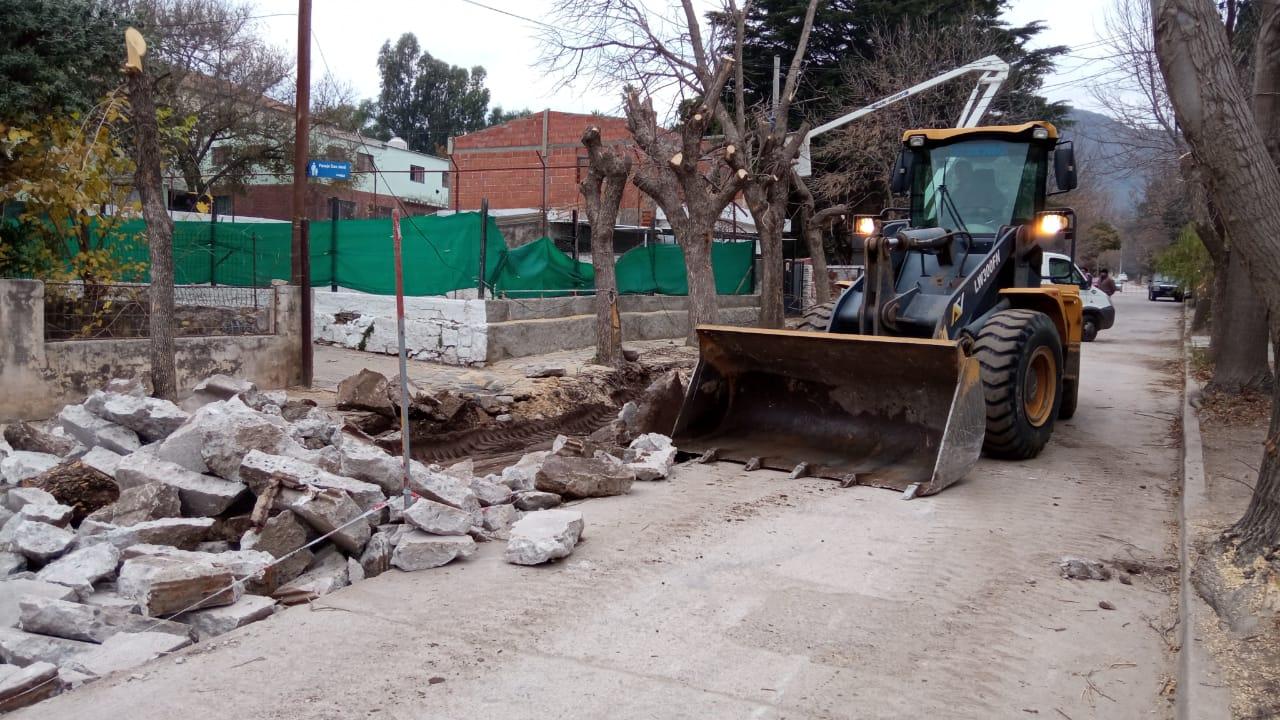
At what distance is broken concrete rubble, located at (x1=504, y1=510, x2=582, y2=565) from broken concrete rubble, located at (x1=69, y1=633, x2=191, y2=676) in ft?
5.96

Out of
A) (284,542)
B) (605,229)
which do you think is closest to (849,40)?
(605,229)

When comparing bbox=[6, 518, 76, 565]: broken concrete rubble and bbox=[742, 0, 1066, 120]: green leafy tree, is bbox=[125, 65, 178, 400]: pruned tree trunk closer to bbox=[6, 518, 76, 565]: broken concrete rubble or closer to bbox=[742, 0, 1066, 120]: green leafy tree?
bbox=[6, 518, 76, 565]: broken concrete rubble

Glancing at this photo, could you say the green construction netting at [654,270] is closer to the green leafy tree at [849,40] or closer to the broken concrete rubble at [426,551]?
the green leafy tree at [849,40]

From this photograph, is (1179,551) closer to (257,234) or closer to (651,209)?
(257,234)

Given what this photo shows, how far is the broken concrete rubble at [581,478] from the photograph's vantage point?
729 cm

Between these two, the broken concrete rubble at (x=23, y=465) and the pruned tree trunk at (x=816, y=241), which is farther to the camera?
the pruned tree trunk at (x=816, y=241)

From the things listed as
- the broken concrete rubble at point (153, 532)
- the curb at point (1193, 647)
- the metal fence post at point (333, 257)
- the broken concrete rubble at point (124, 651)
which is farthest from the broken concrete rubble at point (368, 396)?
the curb at point (1193, 647)

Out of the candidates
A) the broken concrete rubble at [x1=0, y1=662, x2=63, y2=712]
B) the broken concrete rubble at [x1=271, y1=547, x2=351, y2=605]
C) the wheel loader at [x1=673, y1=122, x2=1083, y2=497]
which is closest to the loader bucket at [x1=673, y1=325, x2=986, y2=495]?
the wheel loader at [x1=673, y1=122, x2=1083, y2=497]

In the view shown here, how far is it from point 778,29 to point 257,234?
16.7m

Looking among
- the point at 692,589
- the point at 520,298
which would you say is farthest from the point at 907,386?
the point at 520,298

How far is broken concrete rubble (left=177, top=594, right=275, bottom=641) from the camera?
15.5 feet

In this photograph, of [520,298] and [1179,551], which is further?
[520,298]

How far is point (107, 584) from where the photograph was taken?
5.10m

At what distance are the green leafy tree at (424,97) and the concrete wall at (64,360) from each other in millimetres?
60822
